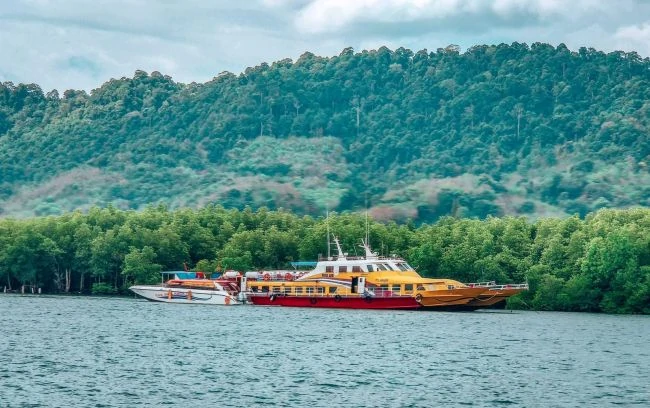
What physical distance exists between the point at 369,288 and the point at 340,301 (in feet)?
16.9

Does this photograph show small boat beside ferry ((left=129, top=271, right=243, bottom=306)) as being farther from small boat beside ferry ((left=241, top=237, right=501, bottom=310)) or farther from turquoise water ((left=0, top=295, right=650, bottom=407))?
turquoise water ((left=0, top=295, right=650, bottom=407))

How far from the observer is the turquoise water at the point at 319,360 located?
3036 inches

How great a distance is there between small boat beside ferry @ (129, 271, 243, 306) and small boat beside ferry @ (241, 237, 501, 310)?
7703 millimetres

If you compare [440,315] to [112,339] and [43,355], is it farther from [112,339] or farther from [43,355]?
[43,355]

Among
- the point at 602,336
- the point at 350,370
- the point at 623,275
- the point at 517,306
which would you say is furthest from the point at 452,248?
the point at 350,370

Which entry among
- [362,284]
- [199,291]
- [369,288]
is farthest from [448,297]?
[199,291]

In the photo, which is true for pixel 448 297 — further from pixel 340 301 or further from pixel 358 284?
pixel 340 301

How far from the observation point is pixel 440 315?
486 feet

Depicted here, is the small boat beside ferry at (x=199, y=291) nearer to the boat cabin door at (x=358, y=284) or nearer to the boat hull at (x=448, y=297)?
the boat cabin door at (x=358, y=284)

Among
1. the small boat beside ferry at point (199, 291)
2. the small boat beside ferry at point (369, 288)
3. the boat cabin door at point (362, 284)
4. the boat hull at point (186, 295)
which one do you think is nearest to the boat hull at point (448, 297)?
the small boat beside ferry at point (369, 288)

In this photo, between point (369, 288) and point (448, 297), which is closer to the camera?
point (448, 297)

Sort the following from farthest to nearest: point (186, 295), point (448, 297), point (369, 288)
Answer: point (186, 295), point (369, 288), point (448, 297)

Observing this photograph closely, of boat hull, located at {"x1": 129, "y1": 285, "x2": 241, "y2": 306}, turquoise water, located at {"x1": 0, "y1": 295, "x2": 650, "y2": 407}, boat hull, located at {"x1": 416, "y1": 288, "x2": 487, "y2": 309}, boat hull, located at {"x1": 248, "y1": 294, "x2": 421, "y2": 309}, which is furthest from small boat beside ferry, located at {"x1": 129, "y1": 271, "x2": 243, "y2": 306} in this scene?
boat hull, located at {"x1": 416, "y1": 288, "x2": 487, "y2": 309}

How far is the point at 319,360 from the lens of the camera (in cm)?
9694
